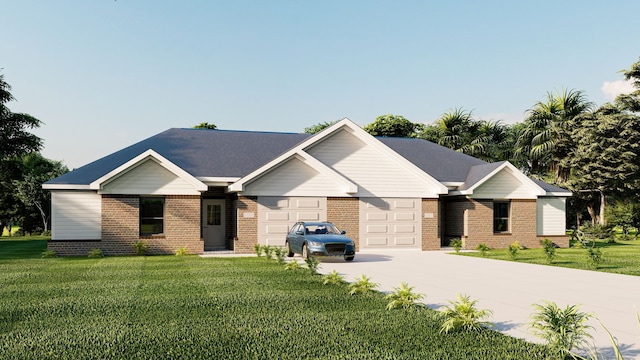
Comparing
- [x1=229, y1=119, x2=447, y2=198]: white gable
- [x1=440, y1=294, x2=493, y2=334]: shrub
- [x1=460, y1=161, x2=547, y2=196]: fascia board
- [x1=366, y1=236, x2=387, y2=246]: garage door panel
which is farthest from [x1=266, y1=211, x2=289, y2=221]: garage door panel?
[x1=440, y1=294, x2=493, y2=334]: shrub

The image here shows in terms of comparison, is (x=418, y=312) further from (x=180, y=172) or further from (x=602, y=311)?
(x=180, y=172)

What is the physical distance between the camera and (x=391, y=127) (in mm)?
63562

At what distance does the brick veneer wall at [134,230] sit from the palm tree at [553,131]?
34205 millimetres

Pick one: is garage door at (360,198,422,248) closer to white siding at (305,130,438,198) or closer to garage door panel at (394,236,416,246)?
garage door panel at (394,236,416,246)

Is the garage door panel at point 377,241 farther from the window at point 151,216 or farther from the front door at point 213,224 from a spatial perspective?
the window at point 151,216

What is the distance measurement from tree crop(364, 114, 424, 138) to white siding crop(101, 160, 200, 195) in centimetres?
4145

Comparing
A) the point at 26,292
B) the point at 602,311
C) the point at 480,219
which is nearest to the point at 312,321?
the point at 602,311

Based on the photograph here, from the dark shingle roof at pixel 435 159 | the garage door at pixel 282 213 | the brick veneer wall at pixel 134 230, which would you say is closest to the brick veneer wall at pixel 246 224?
the garage door at pixel 282 213

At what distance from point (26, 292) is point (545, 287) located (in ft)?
41.8

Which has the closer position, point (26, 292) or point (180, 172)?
point (26, 292)

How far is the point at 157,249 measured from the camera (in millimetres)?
23969

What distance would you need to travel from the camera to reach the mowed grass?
23.0 feet

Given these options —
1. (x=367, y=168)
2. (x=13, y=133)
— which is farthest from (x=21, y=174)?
(x=367, y=168)

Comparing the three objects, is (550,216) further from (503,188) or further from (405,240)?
(405,240)
